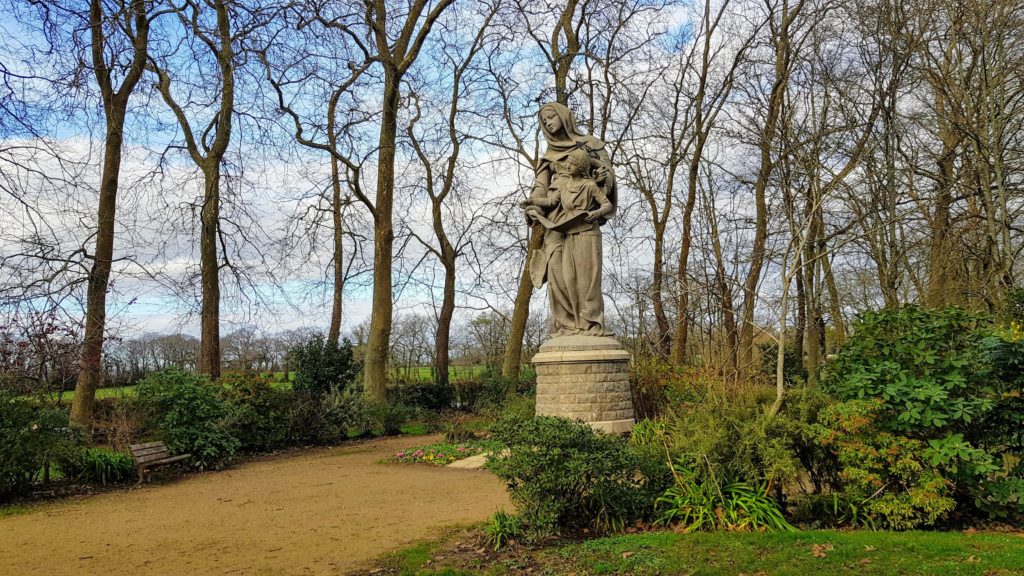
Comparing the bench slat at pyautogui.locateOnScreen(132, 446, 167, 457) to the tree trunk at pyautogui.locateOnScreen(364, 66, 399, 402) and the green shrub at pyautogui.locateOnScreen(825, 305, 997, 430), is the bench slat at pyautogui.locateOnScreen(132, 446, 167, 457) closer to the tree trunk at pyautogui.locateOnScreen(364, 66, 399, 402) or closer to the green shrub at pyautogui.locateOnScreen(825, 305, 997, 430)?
the tree trunk at pyautogui.locateOnScreen(364, 66, 399, 402)

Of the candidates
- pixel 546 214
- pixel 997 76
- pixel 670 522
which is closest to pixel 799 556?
pixel 670 522

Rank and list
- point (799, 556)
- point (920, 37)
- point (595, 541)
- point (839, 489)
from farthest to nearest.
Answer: point (920, 37) < point (839, 489) < point (595, 541) < point (799, 556)

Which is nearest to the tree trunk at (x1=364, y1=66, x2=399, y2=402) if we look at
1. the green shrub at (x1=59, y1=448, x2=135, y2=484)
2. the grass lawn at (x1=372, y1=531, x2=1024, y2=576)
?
the green shrub at (x1=59, y1=448, x2=135, y2=484)

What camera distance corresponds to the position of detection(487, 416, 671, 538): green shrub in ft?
19.0

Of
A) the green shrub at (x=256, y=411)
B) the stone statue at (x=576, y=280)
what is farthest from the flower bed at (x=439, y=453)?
the green shrub at (x=256, y=411)

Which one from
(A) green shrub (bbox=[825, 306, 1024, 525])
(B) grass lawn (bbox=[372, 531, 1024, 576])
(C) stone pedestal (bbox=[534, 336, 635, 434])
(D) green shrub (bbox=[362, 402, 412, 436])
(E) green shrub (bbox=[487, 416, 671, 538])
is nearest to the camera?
(B) grass lawn (bbox=[372, 531, 1024, 576])

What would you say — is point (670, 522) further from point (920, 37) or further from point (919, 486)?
point (920, 37)

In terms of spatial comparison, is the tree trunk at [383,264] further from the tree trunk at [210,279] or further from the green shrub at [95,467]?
the green shrub at [95,467]

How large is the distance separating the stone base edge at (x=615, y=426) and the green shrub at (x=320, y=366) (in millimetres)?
7784

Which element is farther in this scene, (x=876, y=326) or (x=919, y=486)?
(x=876, y=326)

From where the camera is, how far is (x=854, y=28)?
45.3 feet

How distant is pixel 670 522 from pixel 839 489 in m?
1.74

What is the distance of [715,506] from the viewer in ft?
20.4

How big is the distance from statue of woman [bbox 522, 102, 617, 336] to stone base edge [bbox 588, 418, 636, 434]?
4.14 feet
